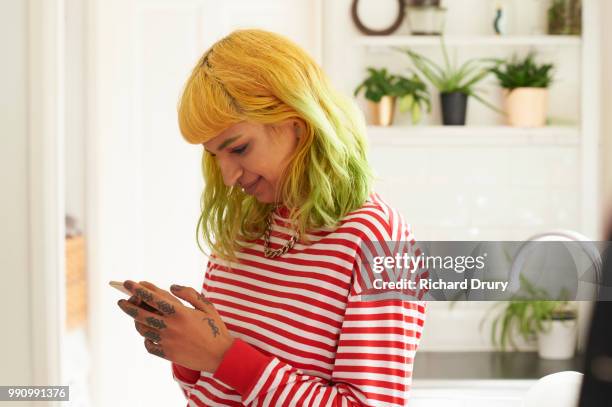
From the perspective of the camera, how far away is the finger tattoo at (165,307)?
91 cm

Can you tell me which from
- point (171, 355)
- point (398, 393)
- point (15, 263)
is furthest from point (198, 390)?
point (15, 263)

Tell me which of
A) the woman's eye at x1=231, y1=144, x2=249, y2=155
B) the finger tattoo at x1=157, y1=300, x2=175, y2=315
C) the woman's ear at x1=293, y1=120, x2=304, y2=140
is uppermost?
→ the woman's ear at x1=293, y1=120, x2=304, y2=140

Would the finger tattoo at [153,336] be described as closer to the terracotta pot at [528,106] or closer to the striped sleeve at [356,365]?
the striped sleeve at [356,365]

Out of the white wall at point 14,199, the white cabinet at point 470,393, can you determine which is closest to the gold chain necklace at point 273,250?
the white wall at point 14,199

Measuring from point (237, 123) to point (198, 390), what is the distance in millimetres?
348

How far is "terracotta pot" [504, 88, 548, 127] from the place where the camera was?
233 cm

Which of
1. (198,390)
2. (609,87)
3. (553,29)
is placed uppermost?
(553,29)

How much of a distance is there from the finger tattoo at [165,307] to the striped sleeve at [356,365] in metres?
0.08

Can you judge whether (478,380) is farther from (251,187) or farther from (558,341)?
(251,187)

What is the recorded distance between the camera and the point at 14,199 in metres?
1.25

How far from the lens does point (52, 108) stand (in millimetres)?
1232

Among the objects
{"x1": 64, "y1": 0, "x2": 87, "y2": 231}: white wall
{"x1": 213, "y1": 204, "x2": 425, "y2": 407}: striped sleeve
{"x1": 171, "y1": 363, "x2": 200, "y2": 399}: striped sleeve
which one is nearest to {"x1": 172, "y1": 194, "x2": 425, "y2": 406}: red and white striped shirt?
{"x1": 213, "y1": 204, "x2": 425, "y2": 407}: striped sleeve

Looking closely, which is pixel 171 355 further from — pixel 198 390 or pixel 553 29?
pixel 553 29

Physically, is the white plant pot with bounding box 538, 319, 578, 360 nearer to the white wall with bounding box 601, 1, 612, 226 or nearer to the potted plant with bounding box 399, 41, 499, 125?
the white wall with bounding box 601, 1, 612, 226
